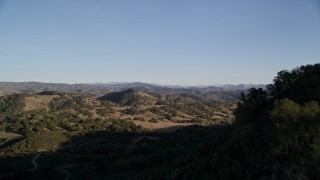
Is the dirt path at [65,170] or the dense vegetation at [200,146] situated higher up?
the dense vegetation at [200,146]

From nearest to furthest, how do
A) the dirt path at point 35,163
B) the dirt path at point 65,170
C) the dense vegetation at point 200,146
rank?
the dense vegetation at point 200,146 < the dirt path at point 65,170 < the dirt path at point 35,163

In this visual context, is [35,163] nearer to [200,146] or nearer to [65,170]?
[65,170]

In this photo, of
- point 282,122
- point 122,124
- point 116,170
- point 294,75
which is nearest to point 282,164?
point 282,122

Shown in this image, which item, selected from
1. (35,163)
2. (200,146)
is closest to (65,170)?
(35,163)

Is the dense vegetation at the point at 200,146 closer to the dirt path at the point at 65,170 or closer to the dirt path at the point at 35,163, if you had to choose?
the dirt path at the point at 65,170

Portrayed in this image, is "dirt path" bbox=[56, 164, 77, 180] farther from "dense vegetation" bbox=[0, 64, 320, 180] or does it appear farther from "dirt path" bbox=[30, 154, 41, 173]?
"dirt path" bbox=[30, 154, 41, 173]

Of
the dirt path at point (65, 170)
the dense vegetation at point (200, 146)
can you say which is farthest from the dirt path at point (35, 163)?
the dirt path at point (65, 170)

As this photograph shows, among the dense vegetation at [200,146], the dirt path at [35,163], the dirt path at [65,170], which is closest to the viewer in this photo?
the dense vegetation at [200,146]

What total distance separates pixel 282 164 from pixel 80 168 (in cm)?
4869

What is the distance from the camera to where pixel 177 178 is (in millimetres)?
42125

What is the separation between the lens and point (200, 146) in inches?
2055

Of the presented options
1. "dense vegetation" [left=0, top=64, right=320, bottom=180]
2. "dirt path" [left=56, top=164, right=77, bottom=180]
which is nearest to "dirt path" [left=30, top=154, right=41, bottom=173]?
"dense vegetation" [left=0, top=64, right=320, bottom=180]

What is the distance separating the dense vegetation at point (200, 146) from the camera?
1368 inches

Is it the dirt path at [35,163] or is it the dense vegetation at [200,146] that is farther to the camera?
the dirt path at [35,163]
